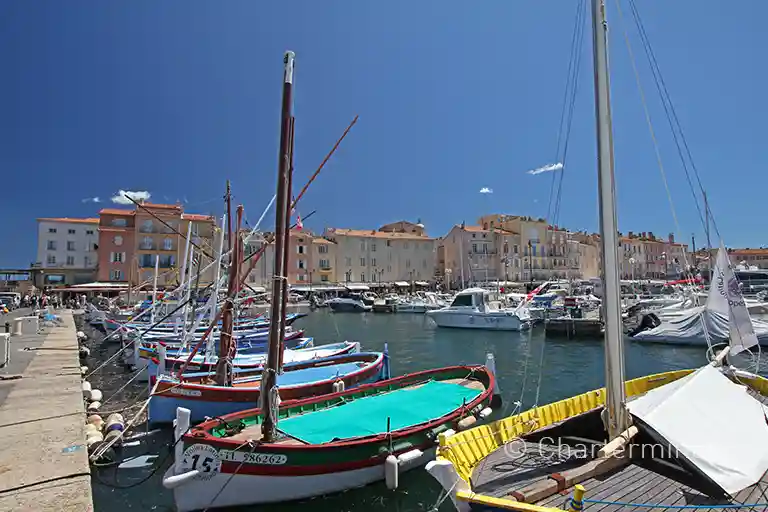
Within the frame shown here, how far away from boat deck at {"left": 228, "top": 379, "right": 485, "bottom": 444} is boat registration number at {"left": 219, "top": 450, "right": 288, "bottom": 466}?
1.42 ft

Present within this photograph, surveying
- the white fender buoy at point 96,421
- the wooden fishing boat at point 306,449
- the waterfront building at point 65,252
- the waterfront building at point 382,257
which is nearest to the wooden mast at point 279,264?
the wooden fishing boat at point 306,449

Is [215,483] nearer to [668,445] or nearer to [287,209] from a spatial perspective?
[287,209]

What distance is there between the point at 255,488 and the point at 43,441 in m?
4.69

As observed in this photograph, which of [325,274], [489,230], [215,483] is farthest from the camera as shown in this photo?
[489,230]

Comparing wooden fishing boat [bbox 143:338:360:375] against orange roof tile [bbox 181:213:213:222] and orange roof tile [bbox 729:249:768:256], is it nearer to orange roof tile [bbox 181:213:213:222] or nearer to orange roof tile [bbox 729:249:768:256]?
orange roof tile [bbox 181:213:213:222]

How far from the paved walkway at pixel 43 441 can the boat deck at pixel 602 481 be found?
240 inches

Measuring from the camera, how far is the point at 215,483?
8.15 m

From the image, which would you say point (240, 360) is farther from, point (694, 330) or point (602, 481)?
point (694, 330)

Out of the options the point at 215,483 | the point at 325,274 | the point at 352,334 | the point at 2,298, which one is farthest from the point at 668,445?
the point at 325,274

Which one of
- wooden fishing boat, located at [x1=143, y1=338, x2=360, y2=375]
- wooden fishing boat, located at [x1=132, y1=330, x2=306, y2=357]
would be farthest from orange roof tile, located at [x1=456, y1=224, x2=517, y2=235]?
wooden fishing boat, located at [x1=143, y1=338, x2=360, y2=375]

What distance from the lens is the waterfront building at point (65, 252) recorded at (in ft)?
240

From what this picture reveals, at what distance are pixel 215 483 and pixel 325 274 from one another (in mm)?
76183

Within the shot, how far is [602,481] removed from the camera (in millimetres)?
6164

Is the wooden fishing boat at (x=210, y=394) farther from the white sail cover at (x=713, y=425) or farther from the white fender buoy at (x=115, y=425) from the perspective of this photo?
the white sail cover at (x=713, y=425)
